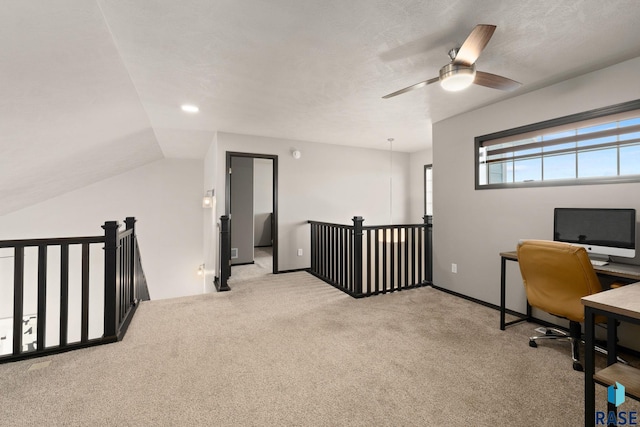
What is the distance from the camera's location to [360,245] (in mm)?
3779

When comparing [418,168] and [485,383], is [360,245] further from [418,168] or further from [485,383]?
[418,168]

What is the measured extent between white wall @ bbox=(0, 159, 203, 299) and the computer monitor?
6619 mm

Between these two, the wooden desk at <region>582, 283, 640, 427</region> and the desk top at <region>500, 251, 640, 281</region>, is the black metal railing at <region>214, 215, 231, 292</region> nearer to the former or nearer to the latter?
the wooden desk at <region>582, 283, 640, 427</region>

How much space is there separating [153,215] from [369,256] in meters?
5.07

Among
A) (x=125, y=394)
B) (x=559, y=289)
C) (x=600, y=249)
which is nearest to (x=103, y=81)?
(x=125, y=394)

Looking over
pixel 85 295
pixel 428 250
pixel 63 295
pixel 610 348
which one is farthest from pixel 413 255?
pixel 63 295

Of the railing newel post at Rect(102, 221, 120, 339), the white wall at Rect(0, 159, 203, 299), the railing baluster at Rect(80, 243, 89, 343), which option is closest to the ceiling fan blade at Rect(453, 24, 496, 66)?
the railing newel post at Rect(102, 221, 120, 339)

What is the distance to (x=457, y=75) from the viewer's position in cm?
212

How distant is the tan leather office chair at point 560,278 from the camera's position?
1.94 m

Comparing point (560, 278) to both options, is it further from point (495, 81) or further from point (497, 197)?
point (495, 81)

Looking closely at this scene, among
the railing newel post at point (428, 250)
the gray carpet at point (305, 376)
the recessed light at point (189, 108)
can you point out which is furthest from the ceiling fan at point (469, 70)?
the recessed light at point (189, 108)

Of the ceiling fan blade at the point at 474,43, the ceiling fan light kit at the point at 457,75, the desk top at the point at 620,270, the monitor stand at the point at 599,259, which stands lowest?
the desk top at the point at 620,270

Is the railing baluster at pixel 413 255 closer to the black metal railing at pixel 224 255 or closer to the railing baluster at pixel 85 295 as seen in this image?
the black metal railing at pixel 224 255

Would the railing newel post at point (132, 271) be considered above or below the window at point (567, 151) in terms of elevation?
below
